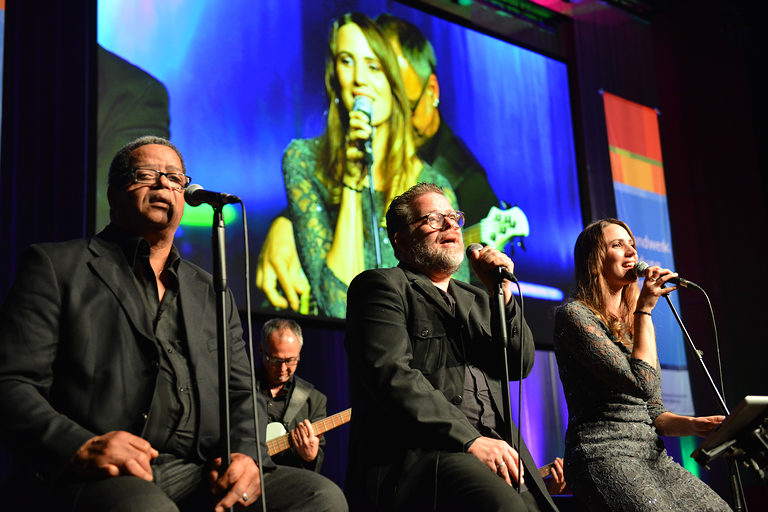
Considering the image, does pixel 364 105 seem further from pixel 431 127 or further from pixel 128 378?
pixel 128 378

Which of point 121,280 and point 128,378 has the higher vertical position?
point 121,280

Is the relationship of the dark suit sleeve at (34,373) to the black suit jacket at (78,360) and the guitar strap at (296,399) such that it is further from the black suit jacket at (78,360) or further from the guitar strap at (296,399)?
the guitar strap at (296,399)

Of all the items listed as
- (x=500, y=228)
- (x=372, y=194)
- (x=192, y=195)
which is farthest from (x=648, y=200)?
(x=192, y=195)

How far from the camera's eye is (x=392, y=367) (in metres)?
2.55

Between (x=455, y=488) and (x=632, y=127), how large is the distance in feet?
19.5

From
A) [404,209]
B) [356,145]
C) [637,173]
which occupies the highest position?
[637,173]

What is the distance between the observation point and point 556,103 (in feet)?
22.6

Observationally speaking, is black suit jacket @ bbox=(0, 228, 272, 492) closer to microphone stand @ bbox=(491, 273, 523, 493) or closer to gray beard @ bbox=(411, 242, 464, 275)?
microphone stand @ bbox=(491, 273, 523, 493)

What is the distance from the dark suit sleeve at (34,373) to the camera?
6.53 feet

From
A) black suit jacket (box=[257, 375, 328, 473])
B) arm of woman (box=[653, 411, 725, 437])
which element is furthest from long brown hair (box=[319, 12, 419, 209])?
arm of woman (box=[653, 411, 725, 437])

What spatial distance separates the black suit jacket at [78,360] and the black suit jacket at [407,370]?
42cm

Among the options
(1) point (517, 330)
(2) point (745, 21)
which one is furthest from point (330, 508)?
(2) point (745, 21)

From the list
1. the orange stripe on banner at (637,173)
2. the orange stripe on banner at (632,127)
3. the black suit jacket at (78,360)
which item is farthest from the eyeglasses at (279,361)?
the orange stripe on banner at (632,127)

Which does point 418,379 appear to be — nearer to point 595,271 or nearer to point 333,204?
point 595,271
